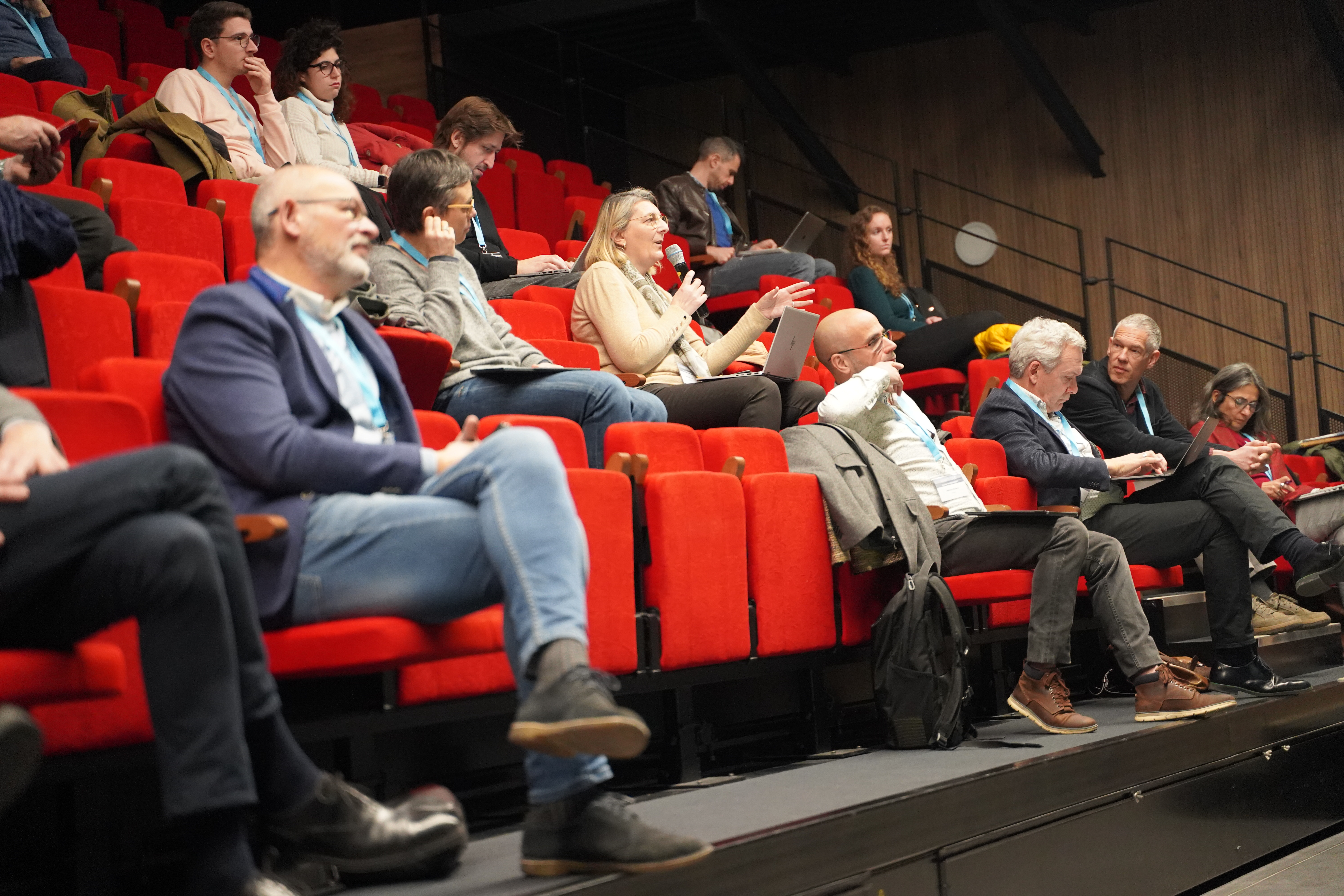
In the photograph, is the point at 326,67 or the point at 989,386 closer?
A: the point at 326,67

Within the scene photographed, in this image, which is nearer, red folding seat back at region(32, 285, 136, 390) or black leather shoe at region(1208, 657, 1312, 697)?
red folding seat back at region(32, 285, 136, 390)

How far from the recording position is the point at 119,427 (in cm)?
131

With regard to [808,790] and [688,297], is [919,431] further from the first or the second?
[808,790]

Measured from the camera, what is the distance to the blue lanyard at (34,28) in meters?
3.22

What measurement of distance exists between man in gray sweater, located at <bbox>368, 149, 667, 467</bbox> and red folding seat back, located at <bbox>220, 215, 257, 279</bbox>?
47 centimetres

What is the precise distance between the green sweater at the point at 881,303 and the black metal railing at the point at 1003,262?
1.41 m

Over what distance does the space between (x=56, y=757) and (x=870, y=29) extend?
5974 millimetres

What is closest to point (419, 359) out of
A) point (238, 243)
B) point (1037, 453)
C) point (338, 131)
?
point (238, 243)

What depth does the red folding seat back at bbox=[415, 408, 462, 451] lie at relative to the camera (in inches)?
69.2

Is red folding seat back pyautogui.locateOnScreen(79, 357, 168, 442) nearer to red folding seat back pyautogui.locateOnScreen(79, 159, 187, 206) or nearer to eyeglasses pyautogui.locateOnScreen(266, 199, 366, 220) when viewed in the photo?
eyeglasses pyautogui.locateOnScreen(266, 199, 366, 220)

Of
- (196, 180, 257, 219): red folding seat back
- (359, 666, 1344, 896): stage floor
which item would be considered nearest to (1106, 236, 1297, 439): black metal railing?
(359, 666, 1344, 896): stage floor

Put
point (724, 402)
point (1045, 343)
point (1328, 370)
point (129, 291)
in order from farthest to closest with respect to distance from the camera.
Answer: point (1328, 370) → point (1045, 343) → point (724, 402) → point (129, 291)

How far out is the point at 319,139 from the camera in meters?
3.40

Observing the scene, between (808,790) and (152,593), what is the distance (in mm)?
983
